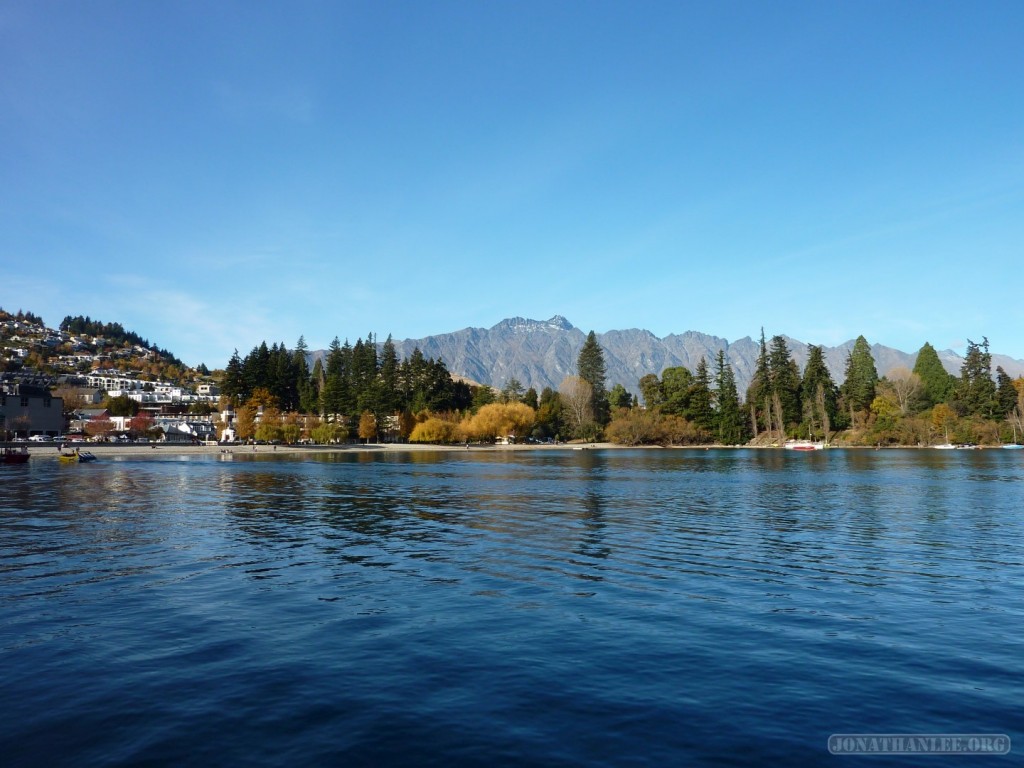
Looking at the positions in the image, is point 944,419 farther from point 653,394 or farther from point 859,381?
point 653,394

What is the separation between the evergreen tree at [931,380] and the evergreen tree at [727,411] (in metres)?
40.1

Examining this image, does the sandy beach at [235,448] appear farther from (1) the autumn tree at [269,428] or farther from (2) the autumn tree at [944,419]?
(2) the autumn tree at [944,419]

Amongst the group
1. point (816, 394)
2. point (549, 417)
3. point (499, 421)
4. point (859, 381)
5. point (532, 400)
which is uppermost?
point (859, 381)

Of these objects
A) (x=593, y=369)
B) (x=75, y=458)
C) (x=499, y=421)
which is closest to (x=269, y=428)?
(x=499, y=421)

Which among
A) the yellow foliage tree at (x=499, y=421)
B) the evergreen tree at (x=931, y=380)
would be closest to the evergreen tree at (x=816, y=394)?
the evergreen tree at (x=931, y=380)

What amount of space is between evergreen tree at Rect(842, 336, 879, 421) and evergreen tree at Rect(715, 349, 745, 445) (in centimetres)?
2539

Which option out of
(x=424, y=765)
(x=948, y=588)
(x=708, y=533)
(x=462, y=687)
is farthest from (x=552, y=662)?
(x=708, y=533)

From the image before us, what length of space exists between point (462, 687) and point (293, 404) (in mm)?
184171

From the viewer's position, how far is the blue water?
10.2m

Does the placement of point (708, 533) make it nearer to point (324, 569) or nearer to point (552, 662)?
point (324, 569)

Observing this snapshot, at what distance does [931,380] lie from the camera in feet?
545

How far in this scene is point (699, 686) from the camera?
12.3 meters

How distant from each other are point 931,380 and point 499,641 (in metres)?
182

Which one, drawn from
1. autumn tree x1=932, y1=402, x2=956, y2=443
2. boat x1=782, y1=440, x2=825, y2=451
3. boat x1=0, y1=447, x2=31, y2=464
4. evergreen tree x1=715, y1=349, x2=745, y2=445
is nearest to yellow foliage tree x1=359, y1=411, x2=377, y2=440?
boat x1=0, y1=447, x2=31, y2=464
